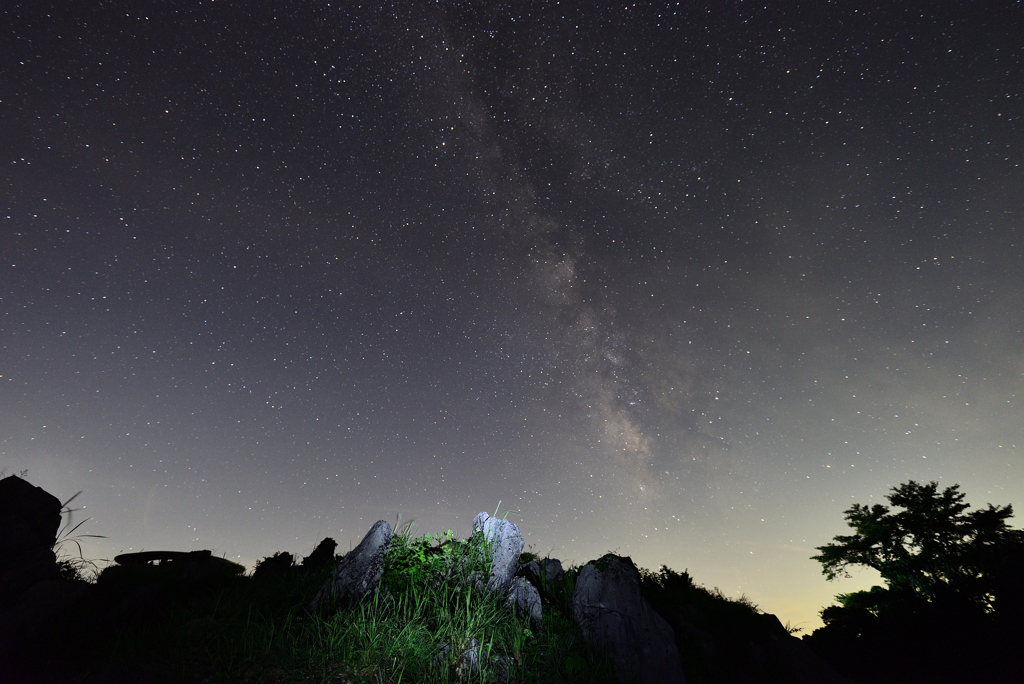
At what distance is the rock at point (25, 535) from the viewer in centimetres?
657

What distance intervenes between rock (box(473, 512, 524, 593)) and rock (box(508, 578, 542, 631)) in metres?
0.22

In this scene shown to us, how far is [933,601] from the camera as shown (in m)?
14.4

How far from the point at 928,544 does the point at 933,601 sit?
5.60 meters

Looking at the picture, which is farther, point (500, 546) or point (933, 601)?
point (933, 601)

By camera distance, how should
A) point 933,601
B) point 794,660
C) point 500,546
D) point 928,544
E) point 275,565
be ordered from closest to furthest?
point 500,546, point 794,660, point 275,565, point 933,601, point 928,544

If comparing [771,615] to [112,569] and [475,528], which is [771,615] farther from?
[112,569]

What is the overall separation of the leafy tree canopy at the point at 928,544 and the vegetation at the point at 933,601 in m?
0.04

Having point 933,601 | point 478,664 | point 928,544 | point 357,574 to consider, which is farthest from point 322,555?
point 928,544

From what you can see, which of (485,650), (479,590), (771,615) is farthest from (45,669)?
(771,615)

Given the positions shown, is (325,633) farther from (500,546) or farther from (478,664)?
(500,546)

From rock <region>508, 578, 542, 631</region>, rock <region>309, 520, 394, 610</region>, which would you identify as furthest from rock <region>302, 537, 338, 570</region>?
rock <region>508, 578, 542, 631</region>

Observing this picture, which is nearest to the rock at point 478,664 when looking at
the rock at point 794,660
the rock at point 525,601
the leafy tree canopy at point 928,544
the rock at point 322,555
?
the rock at point 525,601

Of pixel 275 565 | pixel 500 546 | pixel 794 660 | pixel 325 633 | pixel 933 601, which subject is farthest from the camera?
pixel 933 601

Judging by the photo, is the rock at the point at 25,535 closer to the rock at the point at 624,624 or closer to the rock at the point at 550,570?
the rock at the point at 550,570
